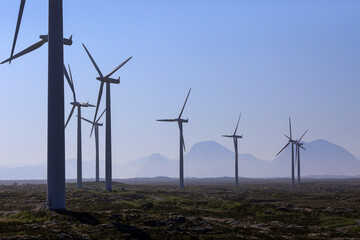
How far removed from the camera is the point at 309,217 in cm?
6956

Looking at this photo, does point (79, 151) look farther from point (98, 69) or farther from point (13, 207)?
point (13, 207)

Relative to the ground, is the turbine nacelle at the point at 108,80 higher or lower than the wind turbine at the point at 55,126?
higher

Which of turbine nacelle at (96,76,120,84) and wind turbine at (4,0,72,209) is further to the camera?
turbine nacelle at (96,76,120,84)

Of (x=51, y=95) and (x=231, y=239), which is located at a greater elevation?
(x=51, y=95)

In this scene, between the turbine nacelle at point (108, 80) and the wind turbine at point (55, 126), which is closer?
the wind turbine at point (55, 126)

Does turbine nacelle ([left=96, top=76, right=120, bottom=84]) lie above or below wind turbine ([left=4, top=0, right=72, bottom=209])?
above

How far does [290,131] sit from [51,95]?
151 meters

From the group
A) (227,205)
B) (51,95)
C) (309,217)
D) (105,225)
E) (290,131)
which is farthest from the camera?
(290,131)

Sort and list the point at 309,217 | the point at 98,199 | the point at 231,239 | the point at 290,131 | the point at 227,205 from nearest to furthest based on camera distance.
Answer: the point at 231,239 < the point at 309,217 < the point at 227,205 < the point at 98,199 < the point at 290,131

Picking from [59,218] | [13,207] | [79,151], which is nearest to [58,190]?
[59,218]

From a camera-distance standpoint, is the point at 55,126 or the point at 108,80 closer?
the point at 55,126

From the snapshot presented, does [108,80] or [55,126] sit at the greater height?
[108,80]

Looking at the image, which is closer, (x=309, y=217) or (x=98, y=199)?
(x=309, y=217)

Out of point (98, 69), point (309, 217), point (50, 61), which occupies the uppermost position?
point (98, 69)
